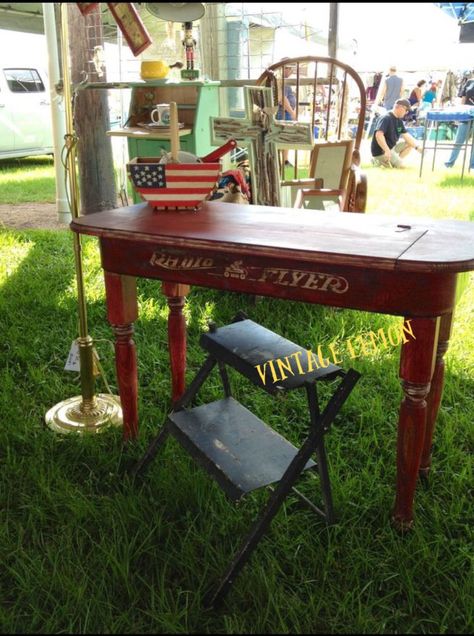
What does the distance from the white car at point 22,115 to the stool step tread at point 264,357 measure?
7.75m

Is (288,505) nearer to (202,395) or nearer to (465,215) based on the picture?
(202,395)

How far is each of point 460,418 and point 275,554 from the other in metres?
1.01

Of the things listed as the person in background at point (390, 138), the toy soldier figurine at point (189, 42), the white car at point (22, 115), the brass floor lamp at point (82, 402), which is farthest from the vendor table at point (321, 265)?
the white car at point (22, 115)

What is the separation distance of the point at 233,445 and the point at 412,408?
53 cm

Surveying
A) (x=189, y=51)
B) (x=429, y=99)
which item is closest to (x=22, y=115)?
(x=189, y=51)

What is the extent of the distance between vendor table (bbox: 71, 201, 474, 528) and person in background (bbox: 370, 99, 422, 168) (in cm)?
713

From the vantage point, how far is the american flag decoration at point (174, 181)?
186cm

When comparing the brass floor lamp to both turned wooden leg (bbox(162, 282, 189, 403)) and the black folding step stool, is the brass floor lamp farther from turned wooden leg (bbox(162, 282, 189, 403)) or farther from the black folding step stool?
the black folding step stool

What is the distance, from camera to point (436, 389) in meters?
1.83

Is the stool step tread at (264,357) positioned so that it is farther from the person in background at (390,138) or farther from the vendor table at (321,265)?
the person in background at (390,138)

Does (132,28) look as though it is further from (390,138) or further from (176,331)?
(390,138)

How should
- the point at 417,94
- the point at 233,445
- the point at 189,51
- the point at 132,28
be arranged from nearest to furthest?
1. the point at 132,28
2. the point at 233,445
3. the point at 189,51
4. the point at 417,94

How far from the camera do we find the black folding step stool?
5.09 ft

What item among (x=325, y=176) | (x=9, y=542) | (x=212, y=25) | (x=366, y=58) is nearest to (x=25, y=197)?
(x=212, y=25)
